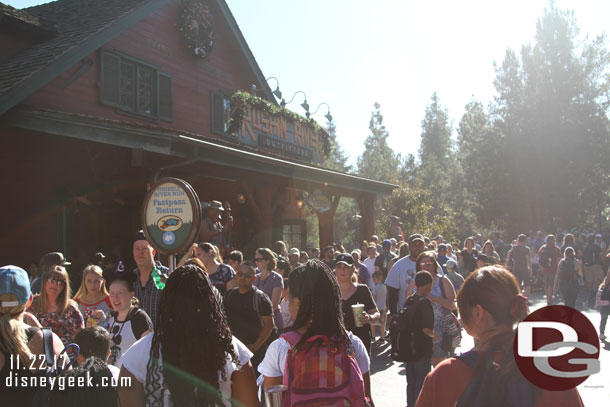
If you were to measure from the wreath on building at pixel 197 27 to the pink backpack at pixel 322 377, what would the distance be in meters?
14.3

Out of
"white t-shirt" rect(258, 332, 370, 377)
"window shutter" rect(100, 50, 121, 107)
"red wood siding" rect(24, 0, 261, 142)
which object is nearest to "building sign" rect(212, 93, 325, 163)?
"red wood siding" rect(24, 0, 261, 142)

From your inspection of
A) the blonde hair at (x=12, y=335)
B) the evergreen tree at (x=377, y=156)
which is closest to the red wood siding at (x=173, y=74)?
the blonde hair at (x=12, y=335)

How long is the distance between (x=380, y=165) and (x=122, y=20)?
54.4m

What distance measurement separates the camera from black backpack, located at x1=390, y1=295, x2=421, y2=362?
5738mm

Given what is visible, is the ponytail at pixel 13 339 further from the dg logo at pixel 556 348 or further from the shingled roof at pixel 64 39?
the shingled roof at pixel 64 39

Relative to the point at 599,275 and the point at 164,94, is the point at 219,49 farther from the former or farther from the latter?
the point at 599,275

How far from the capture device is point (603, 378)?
746cm

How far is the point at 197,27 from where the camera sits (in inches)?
635

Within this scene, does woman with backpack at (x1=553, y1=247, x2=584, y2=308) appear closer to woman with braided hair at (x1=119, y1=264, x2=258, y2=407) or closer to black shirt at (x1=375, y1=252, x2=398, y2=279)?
black shirt at (x1=375, y1=252, x2=398, y2=279)

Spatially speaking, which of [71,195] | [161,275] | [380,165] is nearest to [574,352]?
[161,275]


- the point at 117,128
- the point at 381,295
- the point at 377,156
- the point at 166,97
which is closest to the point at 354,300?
the point at 381,295

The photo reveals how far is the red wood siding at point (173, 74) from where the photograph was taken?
12.4 metres

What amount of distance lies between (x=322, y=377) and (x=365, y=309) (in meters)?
3.15

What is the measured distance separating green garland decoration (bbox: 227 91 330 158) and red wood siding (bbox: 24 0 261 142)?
1316 millimetres
